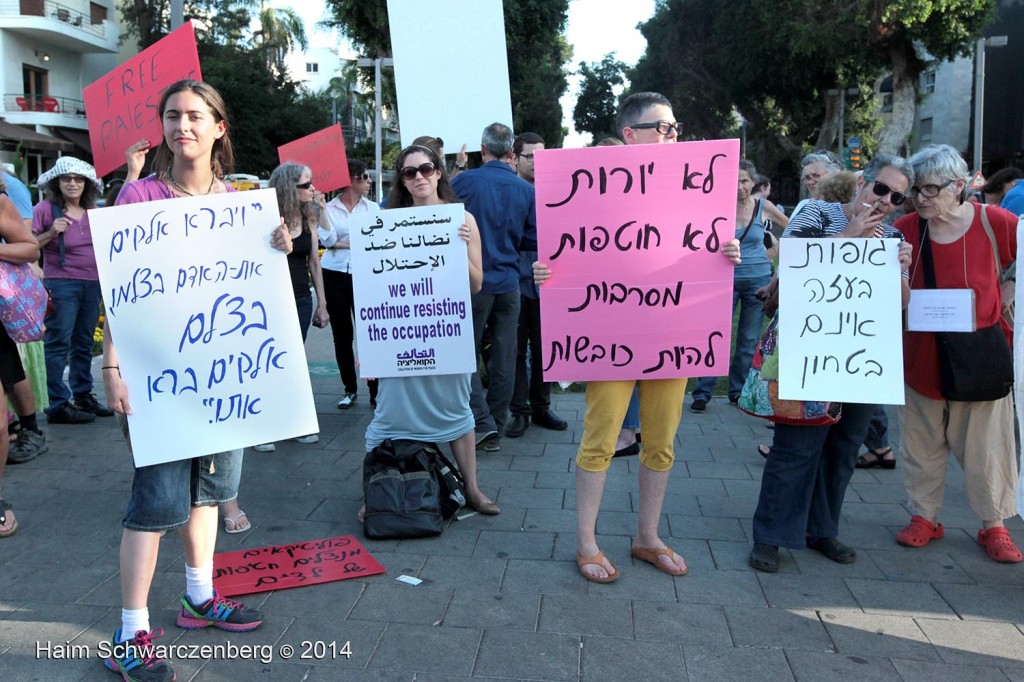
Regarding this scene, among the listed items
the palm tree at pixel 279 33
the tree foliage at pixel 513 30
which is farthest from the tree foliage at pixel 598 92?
the tree foliage at pixel 513 30

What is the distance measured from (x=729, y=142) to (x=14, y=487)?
4366 mm

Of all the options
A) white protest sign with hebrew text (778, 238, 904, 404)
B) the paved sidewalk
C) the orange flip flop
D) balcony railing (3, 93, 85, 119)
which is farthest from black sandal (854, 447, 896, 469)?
balcony railing (3, 93, 85, 119)

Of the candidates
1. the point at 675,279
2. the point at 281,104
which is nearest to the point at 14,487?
the point at 675,279

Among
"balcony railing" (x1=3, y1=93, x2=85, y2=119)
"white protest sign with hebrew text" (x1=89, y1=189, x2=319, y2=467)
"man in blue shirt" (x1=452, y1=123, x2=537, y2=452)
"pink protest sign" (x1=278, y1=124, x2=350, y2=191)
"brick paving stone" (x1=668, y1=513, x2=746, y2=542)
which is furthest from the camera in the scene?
"balcony railing" (x1=3, y1=93, x2=85, y2=119)

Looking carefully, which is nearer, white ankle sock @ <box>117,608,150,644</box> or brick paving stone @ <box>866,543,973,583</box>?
white ankle sock @ <box>117,608,150,644</box>

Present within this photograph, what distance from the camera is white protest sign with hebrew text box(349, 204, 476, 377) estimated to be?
4.50 meters

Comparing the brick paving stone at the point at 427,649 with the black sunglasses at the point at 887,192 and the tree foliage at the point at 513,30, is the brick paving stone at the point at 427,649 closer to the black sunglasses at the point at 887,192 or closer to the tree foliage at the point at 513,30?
the black sunglasses at the point at 887,192

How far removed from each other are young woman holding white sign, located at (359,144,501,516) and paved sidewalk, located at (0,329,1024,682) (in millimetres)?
420

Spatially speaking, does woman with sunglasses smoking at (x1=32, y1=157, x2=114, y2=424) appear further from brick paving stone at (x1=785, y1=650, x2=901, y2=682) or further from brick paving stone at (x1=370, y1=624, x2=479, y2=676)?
brick paving stone at (x1=785, y1=650, x2=901, y2=682)

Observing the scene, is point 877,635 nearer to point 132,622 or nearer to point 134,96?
point 132,622

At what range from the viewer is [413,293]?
4.57m

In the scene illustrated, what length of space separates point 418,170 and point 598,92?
62010 mm

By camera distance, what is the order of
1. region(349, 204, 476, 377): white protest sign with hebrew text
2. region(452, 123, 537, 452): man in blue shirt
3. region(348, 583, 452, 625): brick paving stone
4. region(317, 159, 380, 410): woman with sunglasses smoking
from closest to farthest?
region(348, 583, 452, 625): brick paving stone, region(349, 204, 476, 377): white protest sign with hebrew text, region(452, 123, 537, 452): man in blue shirt, region(317, 159, 380, 410): woman with sunglasses smoking

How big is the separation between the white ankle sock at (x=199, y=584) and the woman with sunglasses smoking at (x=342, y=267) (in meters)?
3.66
